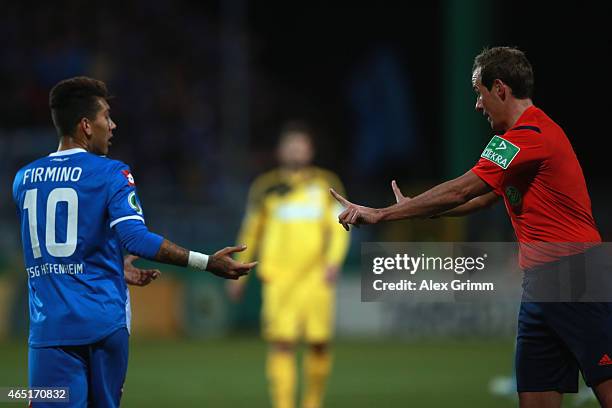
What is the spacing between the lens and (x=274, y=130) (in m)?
24.4

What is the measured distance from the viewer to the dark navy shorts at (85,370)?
194 inches

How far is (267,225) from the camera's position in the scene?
9.78 meters

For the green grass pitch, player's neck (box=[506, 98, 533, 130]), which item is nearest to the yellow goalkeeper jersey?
the green grass pitch

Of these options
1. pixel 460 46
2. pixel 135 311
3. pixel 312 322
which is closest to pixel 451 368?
pixel 312 322

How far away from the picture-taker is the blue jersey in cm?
497

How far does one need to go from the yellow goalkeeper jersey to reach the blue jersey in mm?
4556

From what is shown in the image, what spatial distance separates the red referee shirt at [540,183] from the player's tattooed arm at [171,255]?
140 cm

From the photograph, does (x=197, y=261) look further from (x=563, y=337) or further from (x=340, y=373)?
(x=340, y=373)

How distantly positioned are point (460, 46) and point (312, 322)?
31.5 feet

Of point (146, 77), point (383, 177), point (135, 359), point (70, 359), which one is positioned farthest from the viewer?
point (383, 177)

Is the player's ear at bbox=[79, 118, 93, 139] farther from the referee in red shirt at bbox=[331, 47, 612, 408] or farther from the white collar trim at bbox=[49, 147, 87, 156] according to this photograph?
the referee in red shirt at bbox=[331, 47, 612, 408]

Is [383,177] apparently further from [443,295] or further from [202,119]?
[443,295]

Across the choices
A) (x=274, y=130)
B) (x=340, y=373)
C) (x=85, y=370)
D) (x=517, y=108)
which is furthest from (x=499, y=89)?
(x=274, y=130)

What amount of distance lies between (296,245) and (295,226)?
0.58ft
